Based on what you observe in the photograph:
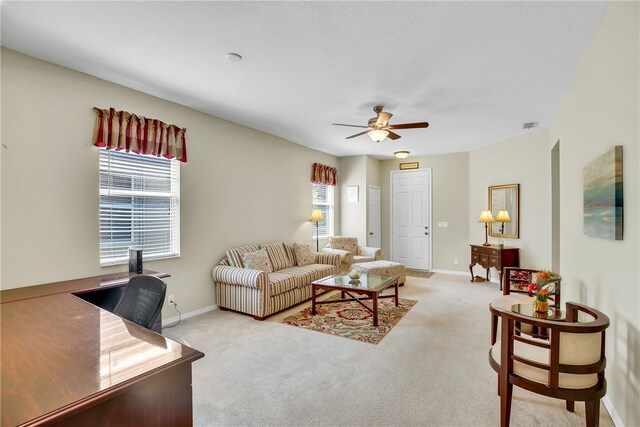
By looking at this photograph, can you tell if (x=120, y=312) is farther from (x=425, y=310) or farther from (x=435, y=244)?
(x=435, y=244)

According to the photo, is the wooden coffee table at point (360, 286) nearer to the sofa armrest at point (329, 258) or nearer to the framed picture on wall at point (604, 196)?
the sofa armrest at point (329, 258)

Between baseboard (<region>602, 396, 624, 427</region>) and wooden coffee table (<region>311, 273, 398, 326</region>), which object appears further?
wooden coffee table (<region>311, 273, 398, 326</region>)

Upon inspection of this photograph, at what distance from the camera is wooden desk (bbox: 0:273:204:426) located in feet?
2.88

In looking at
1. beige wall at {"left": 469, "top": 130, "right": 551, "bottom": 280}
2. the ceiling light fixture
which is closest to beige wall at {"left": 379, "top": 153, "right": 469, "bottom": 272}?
beige wall at {"left": 469, "top": 130, "right": 551, "bottom": 280}

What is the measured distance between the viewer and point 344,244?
20.3ft

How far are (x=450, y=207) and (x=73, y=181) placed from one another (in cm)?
638

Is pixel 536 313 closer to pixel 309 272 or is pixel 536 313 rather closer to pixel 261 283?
pixel 261 283

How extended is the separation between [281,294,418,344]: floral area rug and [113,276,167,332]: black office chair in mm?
2056

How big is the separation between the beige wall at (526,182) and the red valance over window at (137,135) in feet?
16.7

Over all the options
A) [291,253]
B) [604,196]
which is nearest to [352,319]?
[291,253]

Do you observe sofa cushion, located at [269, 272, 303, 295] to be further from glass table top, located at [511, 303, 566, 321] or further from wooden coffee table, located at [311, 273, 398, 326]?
glass table top, located at [511, 303, 566, 321]

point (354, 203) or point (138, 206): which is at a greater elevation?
point (354, 203)

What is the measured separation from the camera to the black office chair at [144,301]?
1688 millimetres

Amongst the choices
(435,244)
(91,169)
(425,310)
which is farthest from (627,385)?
(435,244)
